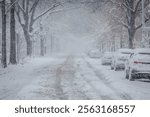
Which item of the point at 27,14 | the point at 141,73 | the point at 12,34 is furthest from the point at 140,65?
the point at 27,14

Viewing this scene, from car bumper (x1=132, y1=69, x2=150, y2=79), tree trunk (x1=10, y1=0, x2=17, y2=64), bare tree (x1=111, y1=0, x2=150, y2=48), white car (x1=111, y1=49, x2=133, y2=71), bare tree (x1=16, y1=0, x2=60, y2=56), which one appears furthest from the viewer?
bare tree (x1=16, y1=0, x2=60, y2=56)

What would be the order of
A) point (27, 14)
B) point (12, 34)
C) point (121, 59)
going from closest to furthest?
point (121, 59) < point (12, 34) < point (27, 14)

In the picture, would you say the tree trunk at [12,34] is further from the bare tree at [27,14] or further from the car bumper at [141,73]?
the car bumper at [141,73]

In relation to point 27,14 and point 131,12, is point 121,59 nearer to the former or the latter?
point 131,12

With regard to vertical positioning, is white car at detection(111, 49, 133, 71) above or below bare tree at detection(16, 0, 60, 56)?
below

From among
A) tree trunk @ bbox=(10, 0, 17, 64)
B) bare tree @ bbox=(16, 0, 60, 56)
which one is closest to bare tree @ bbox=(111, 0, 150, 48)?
bare tree @ bbox=(16, 0, 60, 56)

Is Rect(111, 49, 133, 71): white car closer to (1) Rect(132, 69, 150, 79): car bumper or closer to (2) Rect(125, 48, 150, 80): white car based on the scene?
(2) Rect(125, 48, 150, 80): white car

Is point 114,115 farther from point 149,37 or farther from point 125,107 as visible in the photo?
point 149,37

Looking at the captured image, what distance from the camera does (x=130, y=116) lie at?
11758 millimetres

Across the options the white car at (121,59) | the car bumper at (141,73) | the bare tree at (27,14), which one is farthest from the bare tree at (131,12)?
the car bumper at (141,73)

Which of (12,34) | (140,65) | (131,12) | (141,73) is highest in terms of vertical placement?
(131,12)

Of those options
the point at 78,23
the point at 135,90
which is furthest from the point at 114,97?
the point at 78,23

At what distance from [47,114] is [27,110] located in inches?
25.9

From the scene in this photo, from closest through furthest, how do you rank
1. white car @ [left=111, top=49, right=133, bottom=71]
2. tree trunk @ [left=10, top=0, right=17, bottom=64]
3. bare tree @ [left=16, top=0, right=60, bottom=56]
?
white car @ [left=111, top=49, right=133, bottom=71] → tree trunk @ [left=10, top=0, right=17, bottom=64] → bare tree @ [left=16, top=0, right=60, bottom=56]
